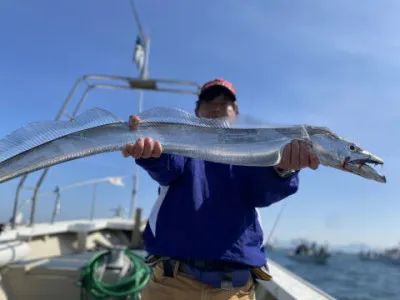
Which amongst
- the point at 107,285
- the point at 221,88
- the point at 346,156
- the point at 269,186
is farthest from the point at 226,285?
the point at 107,285

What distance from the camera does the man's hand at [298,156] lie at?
2.66 m

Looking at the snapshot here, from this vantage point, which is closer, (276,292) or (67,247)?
(276,292)

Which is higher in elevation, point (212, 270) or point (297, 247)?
point (212, 270)

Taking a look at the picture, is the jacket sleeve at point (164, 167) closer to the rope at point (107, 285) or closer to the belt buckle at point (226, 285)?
the belt buckle at point (226, 285)

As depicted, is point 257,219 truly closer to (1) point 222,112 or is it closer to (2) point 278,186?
(2) point 278,186

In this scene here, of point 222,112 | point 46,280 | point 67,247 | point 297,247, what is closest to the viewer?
point 222,112

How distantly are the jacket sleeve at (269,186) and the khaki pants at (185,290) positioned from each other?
2.18 ft

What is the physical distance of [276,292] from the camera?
452cm

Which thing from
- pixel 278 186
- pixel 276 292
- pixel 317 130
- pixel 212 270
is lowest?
pixel 276 292

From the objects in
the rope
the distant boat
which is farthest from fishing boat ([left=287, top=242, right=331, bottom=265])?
the rope

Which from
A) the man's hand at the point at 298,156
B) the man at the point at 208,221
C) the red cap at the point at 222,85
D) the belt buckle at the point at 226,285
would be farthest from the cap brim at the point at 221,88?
the belt buckle at the point at 226,285

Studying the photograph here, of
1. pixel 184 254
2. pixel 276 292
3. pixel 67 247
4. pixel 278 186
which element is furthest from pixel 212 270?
pixel 67 247

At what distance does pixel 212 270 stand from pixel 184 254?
237 mm

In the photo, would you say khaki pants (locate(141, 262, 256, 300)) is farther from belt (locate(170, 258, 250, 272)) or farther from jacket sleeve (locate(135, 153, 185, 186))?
jacket sleeve (locate(135, 153, 185, 186))
